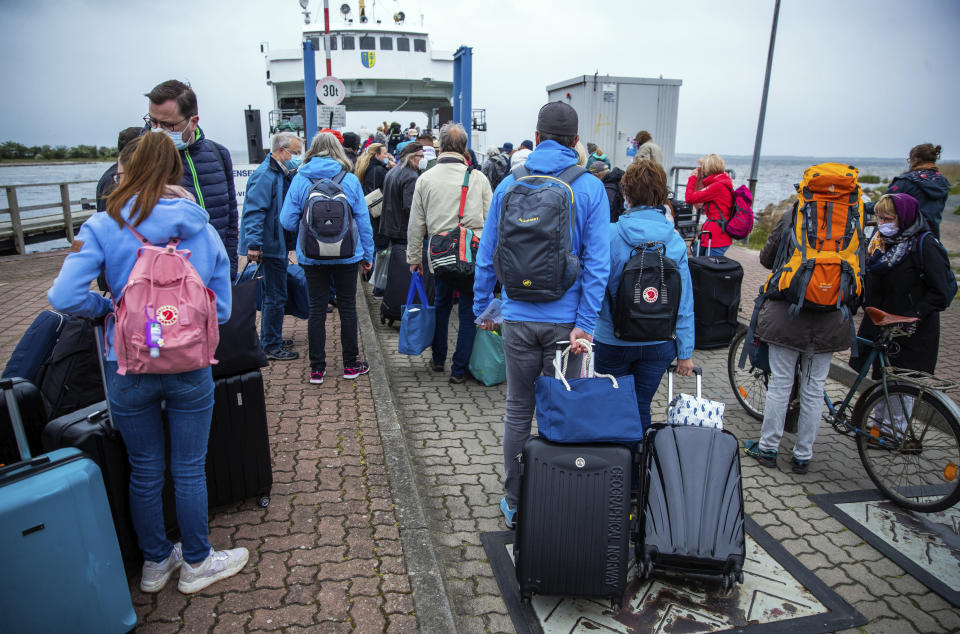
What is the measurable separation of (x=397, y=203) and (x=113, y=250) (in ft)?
14.6

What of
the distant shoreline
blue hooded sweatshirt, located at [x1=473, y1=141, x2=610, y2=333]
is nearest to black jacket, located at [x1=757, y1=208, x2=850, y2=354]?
blue hooded sweatshirt, located at [x1=473, y1=141, x2=610, y2=333]

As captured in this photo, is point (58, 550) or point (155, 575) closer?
point (58, 550)

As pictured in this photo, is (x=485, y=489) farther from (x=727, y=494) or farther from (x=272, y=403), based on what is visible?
(x=272, y=403)

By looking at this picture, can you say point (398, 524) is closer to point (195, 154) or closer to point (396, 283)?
point (195, 154)

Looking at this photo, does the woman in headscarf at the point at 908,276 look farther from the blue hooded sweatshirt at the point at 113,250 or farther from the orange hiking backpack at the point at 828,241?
the blue hooded sweatshirt at the point at 113,250

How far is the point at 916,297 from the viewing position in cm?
419

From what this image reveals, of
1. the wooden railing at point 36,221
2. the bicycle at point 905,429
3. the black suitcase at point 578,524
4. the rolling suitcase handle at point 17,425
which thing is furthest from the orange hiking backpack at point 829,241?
the wooden railing at point 36,221

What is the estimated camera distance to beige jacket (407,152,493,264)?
5152 mm

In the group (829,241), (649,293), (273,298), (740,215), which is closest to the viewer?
(649,293)

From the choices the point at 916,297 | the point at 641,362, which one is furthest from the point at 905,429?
the point at 641,362

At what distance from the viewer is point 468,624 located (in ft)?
8.76

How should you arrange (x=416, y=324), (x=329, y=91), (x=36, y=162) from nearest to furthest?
1. (x=416, y=324)
2. (x=329, y=91)
3. (x=36, y=162)

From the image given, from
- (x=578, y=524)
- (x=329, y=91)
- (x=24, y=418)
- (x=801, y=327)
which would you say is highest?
(x=329, y=91)

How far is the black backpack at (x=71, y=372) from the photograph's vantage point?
2.77 meters
